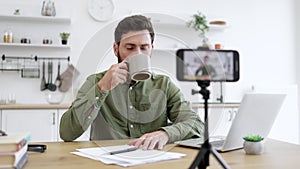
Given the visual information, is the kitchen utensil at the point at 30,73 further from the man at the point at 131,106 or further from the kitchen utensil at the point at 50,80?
the man at the point at 131,106

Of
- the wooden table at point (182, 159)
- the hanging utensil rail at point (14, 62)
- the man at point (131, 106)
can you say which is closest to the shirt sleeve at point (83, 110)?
the man at point (131, 106)

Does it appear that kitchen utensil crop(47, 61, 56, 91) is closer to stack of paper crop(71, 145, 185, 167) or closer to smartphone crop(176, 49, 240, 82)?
stack of paper crop(71, 145, 185, 167)

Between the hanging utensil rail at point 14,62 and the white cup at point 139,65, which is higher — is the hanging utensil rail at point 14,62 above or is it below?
above

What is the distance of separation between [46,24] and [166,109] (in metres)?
2.59

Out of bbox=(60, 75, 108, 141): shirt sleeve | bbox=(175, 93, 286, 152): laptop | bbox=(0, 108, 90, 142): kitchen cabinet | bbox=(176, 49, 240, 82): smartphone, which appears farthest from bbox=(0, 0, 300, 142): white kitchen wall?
bbox=(176, 49, 240, 82): smartphone

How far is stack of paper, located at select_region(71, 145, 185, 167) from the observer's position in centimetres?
97

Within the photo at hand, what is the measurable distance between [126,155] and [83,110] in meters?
0.28

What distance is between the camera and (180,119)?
1367 millimetres

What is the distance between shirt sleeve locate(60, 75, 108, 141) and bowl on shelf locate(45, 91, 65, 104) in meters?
2.10

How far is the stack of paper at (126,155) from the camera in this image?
973 millimetres

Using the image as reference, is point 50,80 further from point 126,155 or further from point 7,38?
point 126,155

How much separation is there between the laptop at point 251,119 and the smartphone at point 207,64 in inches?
10.9

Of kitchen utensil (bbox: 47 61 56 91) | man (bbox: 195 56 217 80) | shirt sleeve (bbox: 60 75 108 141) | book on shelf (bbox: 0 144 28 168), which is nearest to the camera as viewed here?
man (bbox: 195 56 217 80)

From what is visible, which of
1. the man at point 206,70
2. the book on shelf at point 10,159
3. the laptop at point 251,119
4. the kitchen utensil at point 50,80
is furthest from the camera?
the kitchen utensil at point 50,80
